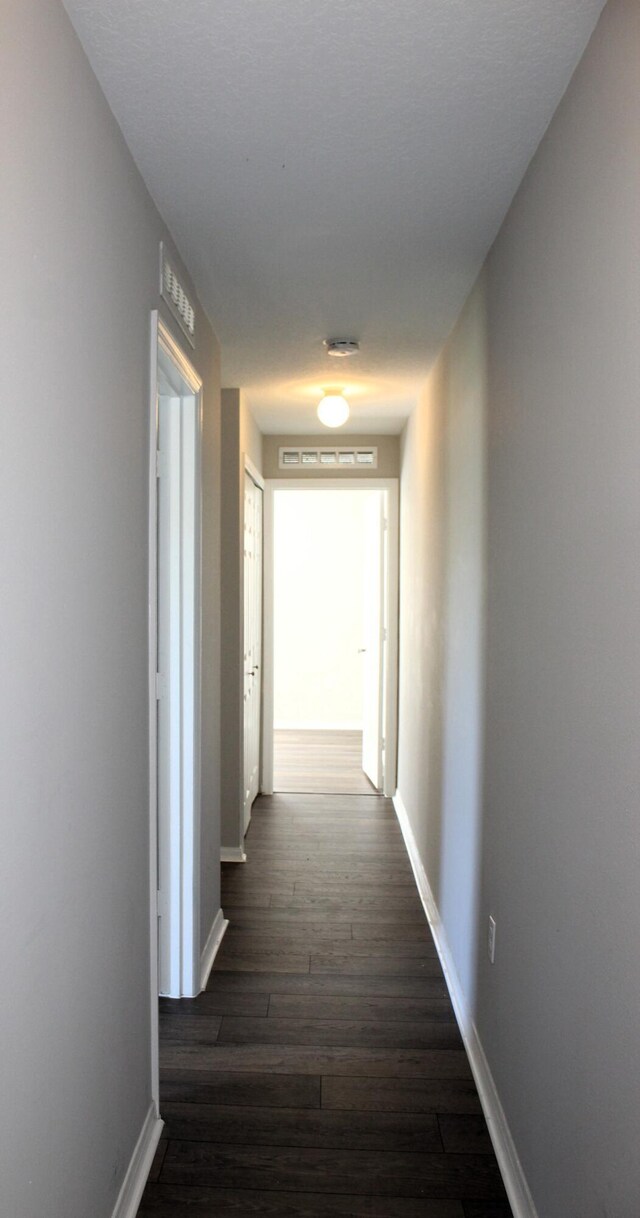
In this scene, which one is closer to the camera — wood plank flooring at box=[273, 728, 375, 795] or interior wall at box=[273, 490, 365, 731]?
wood plank flooring at box=[273, 728, 375, 795]

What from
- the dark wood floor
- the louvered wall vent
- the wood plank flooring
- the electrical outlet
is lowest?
the dark wood floor

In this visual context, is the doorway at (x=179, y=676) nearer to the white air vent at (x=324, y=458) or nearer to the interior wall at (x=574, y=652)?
the interior wall at (x=574, y=652)

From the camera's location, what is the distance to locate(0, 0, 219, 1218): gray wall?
1.12 meters

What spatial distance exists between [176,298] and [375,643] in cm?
365

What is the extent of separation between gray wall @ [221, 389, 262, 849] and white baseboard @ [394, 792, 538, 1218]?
1095 millimetres

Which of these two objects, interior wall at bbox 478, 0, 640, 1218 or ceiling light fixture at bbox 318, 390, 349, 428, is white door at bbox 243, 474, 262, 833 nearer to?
ceiling light fixture at bbox 318, 390, 349, 428

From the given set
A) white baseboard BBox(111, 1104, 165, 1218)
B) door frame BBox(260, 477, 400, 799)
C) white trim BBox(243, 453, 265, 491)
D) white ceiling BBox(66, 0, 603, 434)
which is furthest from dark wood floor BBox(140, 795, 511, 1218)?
white ceiling BBox(66, 0, 603, 434)

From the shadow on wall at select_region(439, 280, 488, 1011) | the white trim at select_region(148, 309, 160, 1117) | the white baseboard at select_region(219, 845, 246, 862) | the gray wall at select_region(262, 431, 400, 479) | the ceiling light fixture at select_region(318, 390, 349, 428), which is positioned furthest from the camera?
the gray wall at select_region(262, 431, 400, 479)

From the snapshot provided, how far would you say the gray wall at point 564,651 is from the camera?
1.19 meters

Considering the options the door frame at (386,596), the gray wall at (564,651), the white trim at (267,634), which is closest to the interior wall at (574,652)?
the gray wall at (564,651)

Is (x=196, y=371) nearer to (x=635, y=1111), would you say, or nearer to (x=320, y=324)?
(x=320, y=324)

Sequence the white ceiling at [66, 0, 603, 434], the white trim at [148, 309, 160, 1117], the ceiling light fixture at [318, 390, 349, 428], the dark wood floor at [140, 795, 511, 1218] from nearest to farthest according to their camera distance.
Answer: the white ceiling at [66, 0, 603, 434] < the dark wood floor at [140, 795, 511, 1218] < the white trim at [148, 309, 160, 1117] < the ceiling light fixture at [318, 390, 349, 428]

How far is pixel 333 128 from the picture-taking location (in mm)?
1652

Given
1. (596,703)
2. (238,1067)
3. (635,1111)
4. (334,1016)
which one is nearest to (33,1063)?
(635,1111)
